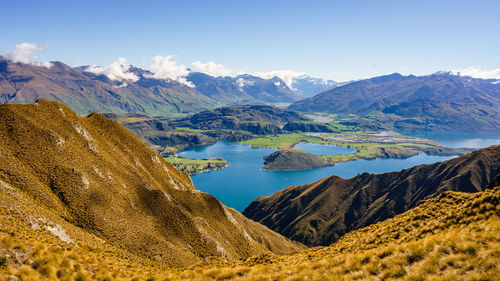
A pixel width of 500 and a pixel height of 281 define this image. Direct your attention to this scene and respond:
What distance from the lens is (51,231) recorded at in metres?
37.9

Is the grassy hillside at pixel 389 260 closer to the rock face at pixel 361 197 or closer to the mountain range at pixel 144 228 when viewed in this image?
the mountain range at pixel 144 228

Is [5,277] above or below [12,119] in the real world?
below

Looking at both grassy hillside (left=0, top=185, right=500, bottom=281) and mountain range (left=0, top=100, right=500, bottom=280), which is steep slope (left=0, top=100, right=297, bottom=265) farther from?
grassy hillside (left=0, top=185, right=500, bottom=281)

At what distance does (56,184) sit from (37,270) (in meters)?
37.0

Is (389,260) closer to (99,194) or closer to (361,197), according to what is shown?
(99,194)

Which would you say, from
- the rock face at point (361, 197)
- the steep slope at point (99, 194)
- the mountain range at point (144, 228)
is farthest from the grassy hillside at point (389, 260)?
the rock face at point (361, 197)

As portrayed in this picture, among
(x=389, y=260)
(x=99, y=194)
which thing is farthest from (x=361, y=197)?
(x=389, y=260)

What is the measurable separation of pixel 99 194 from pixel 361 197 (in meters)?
144

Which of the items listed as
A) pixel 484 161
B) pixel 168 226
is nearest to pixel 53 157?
pixel 168 226

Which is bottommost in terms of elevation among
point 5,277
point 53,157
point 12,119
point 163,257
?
point 163,257

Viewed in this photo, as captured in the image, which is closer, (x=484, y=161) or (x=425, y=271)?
(x=425, y=271)

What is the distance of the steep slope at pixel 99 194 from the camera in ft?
156

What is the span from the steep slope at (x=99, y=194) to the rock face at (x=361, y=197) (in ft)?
248

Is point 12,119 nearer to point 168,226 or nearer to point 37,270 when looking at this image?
point 168,226
